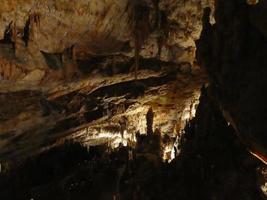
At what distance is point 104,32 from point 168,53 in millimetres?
2214

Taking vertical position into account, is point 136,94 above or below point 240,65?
below

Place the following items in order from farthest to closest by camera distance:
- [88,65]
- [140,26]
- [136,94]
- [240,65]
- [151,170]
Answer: [151,170] → [136,94] → [88,65] → [140,26] → [240,65]

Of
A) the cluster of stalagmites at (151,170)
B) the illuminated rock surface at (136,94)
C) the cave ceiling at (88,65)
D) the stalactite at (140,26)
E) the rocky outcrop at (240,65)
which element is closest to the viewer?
the rocky outcrop at (240,65)

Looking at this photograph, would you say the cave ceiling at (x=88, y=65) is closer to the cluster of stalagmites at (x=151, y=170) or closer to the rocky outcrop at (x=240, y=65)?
the rocky outcrop at (x=240, y=65)

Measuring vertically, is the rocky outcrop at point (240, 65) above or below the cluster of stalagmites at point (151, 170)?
above

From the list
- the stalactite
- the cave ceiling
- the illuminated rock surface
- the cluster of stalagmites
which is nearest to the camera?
the illuminated rock surface

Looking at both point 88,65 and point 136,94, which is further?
point 136,94

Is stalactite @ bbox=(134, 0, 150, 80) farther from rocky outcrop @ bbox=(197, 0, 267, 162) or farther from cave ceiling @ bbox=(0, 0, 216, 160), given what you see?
rocky outcrop @ bbox=(197, 0, 267, 162)

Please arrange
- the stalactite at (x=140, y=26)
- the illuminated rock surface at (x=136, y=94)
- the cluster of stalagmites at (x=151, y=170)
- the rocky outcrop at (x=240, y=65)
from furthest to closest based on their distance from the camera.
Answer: the cluster of stalagmites at (x=151, y=170)
the stalactite at (x=140, y=26)
the illuminated rock surface at (x=136, y=94)
the rocky outcrop at (x=240, y=65)

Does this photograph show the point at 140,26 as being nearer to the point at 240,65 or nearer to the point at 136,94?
the point at 240,65

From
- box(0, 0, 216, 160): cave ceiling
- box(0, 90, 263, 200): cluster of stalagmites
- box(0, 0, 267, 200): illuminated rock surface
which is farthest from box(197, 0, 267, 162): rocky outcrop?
box(0, 90, 263, 200): cluster of stalagmites

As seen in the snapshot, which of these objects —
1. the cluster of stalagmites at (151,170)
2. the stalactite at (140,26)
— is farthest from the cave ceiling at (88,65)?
the cluster of stalagmites at (151,170)

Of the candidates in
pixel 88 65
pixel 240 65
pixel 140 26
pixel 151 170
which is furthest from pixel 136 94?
pixel 240 65

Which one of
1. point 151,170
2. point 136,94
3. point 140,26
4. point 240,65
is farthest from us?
point 151,170
